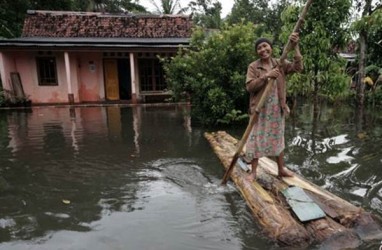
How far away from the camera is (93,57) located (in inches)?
671

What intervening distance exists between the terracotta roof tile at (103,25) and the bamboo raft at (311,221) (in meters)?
14.2

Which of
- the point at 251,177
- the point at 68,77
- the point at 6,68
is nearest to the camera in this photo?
the point at 251,177

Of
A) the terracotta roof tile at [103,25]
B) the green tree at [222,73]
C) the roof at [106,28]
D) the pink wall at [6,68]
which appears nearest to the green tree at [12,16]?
the roof at [106,28]

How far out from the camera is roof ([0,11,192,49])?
1677 cm

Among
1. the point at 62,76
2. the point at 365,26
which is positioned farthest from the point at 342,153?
the point at 62,76

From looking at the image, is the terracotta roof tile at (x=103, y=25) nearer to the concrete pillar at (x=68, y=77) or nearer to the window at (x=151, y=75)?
the window at (x=151, y=75)

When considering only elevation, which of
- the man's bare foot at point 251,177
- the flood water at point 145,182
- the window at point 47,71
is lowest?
the flood water at point 145,182

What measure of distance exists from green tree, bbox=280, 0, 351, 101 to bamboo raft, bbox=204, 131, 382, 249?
16.9ft

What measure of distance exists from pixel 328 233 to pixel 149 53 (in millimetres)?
14527

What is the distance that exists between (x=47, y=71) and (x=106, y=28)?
354 cm

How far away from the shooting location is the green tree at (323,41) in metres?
8.41

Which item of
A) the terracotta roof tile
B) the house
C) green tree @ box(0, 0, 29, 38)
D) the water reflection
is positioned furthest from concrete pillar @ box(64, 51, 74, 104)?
the water reflection

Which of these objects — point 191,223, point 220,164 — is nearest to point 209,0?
point 220,164

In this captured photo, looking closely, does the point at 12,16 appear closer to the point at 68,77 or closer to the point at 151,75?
the point at 68,77
